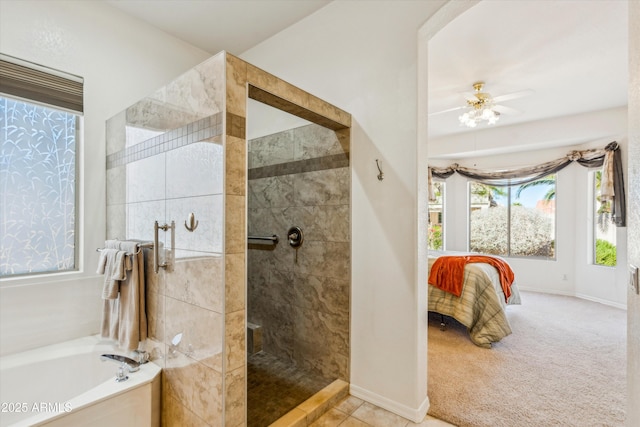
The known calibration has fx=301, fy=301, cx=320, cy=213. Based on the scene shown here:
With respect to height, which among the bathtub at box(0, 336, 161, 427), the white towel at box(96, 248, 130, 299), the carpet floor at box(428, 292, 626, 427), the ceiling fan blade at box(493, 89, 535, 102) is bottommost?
the carpet floor at box(428, 292, 626, 427)

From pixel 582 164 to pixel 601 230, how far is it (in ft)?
3.52

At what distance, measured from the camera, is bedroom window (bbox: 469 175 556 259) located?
17.6 feet

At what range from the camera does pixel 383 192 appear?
80.1 inches

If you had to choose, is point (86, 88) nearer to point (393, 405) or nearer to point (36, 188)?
point (36, 188)

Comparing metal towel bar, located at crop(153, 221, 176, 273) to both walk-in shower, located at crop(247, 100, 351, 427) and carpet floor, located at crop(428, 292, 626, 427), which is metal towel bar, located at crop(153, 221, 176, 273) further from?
A: carpet floor, located at crop(428, 292, 626, 427)

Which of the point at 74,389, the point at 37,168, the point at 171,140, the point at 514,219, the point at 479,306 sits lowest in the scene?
the point at 74,389

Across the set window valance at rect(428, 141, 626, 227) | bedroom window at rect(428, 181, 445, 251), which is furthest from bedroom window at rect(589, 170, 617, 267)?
bedroom window at rect(428, 181, 445, 251)

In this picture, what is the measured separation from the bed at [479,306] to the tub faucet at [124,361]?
2898 mm

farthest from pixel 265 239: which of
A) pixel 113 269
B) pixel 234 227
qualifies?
pixel 234 227

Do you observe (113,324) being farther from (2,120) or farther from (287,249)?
(2,120)

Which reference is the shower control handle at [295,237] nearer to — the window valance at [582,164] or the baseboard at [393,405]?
the baseboard at [393,405]

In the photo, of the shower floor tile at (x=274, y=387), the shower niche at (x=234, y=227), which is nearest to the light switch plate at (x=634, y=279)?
the shower niche at (x=234, y=227)

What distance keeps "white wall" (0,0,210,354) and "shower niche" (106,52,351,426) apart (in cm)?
15

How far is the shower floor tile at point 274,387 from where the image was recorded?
6.38ft
